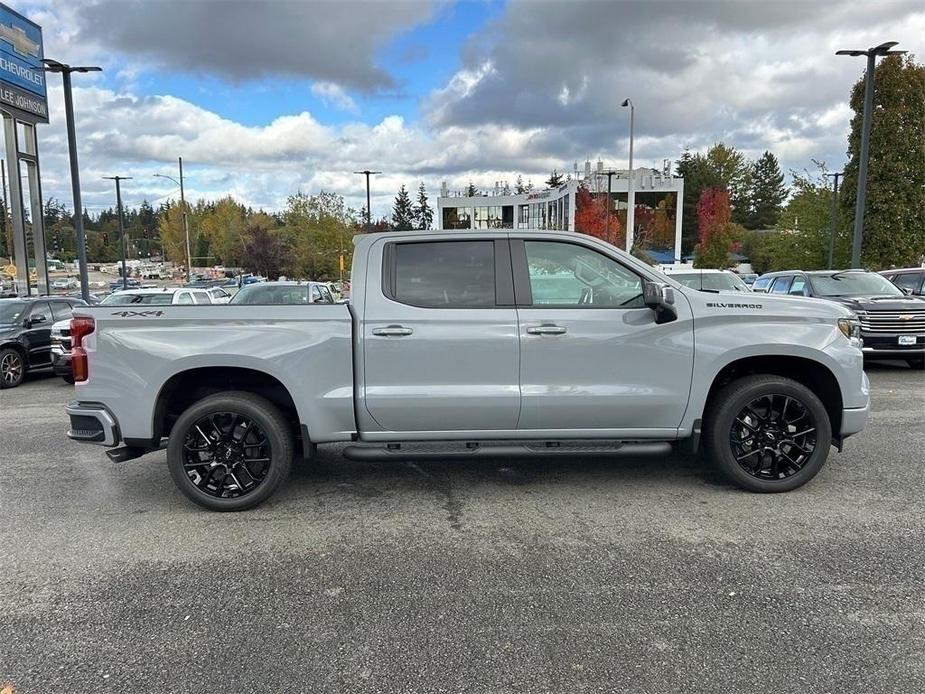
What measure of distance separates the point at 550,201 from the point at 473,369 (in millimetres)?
59522

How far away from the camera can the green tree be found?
69.4 feet

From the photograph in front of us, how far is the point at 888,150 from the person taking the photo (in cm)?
2139

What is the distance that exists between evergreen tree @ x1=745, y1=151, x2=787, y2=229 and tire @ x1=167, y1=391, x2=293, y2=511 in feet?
298

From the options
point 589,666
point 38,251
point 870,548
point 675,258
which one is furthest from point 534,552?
point 675,258

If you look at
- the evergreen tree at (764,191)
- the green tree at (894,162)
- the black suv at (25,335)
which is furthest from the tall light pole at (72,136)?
the evergreen tree at (764,191)

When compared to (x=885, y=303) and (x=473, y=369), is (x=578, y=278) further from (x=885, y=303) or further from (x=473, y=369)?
(x=885, y=303)

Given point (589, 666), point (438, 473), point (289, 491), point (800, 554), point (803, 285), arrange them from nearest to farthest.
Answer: point (589, 666) < point (800, 554) < point (289, 491) < point (438, 473) < point (803, 285)

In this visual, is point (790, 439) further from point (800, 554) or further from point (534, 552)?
point (534, 552)

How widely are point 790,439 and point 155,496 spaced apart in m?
4.79

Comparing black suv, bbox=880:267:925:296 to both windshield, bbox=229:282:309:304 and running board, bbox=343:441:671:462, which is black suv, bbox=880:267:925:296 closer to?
running board, bbox=343:441:671:462

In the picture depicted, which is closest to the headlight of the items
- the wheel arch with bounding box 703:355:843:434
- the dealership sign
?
the wheel arch with bounding box 703:355:843:434

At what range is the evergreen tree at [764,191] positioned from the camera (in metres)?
85.8

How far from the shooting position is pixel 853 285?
1178 cm

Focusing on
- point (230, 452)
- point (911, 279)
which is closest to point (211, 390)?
point (230, 452)
